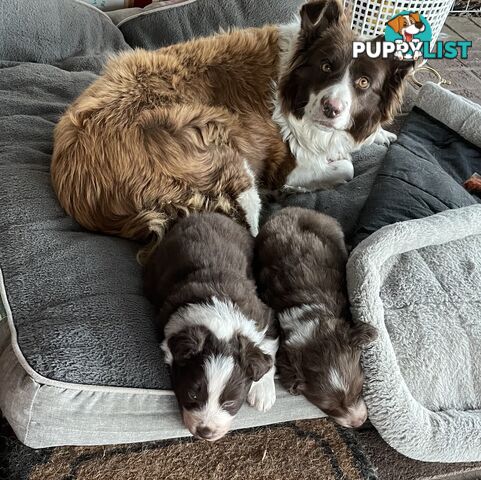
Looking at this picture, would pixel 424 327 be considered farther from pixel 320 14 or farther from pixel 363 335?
pixel 320 14

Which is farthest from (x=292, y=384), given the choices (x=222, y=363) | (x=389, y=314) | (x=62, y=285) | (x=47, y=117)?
(x=47, y=117)

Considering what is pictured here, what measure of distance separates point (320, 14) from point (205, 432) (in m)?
1.73

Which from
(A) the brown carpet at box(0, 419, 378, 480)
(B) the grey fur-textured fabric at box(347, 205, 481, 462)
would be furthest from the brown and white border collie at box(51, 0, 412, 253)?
(A) the brown carpet at box(0, 419, 378, 480)

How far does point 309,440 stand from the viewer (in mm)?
2045

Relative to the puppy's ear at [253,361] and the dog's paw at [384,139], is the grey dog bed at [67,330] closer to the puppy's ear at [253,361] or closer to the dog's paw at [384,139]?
the puppy's ear at [253,361]

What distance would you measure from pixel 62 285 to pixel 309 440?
1.03m

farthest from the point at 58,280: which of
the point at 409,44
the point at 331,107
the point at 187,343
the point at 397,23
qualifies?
→ the point at 397,23

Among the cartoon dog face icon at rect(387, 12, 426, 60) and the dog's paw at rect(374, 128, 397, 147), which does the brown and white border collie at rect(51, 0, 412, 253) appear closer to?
the dog's paw at rect(374, 128, 397, 147)

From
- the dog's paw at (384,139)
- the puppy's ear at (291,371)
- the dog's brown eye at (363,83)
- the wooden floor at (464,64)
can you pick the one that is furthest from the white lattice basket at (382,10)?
the puppy's ear at (291,371)

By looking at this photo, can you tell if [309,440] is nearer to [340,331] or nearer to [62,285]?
[340,331]

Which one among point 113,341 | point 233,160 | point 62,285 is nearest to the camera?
point 113,341

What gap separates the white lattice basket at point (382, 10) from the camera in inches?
147

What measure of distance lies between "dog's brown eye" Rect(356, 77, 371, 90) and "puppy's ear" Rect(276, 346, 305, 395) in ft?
3.90

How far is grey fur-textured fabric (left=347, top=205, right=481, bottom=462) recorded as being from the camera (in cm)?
188
